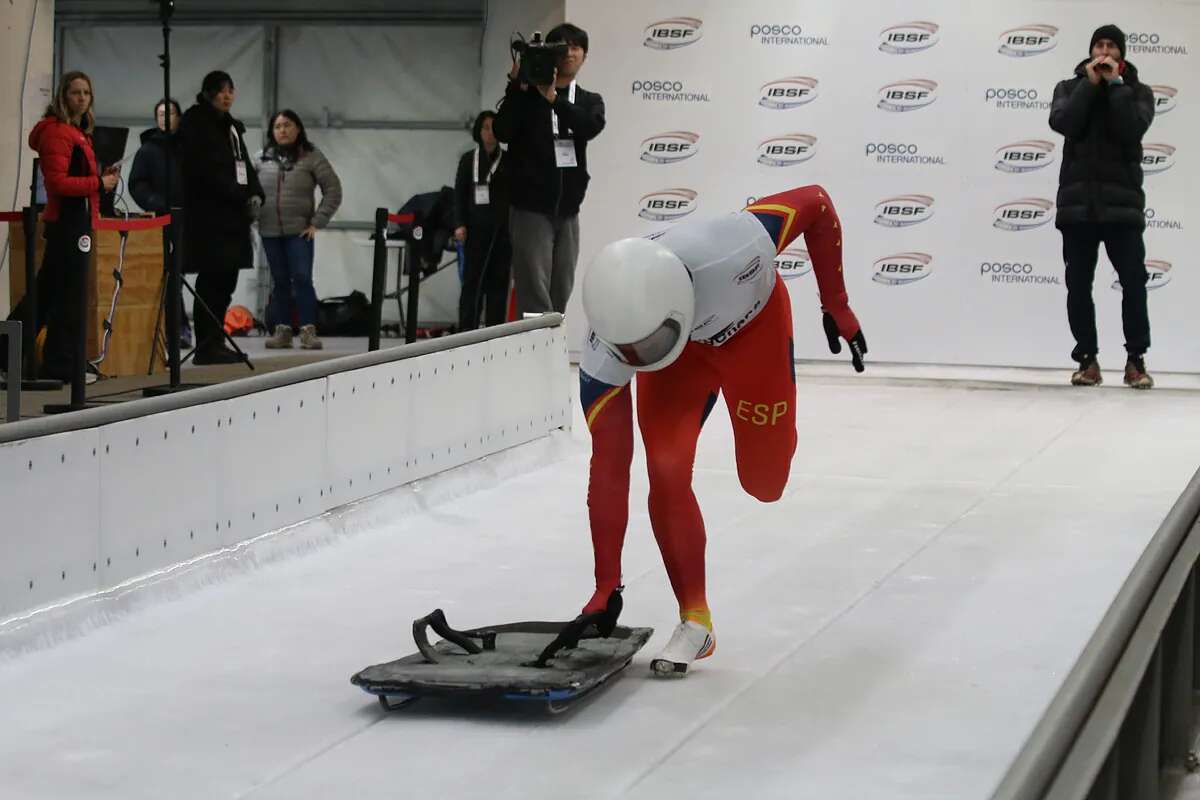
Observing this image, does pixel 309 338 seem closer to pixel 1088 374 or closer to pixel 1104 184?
pixel 1088 374

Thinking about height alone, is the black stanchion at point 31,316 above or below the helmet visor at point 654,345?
below

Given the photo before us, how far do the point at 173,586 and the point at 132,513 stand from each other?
10.3 inches

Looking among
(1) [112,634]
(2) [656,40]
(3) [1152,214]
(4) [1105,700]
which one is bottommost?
(1) [112,634]

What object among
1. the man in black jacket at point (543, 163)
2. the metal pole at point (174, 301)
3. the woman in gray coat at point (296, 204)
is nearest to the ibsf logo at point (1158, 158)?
the man in black jacket at point (543, 163)

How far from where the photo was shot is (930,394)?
33.3 feet

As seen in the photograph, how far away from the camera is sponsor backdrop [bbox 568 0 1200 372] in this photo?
36.2 feet

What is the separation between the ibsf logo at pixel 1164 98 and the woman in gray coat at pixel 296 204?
546 cm

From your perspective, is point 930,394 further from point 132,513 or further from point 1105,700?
point 1105,700

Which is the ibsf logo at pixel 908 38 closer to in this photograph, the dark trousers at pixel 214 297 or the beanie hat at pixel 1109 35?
the beanie hat at pixel 1109 35

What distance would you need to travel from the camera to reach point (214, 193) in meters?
9.86

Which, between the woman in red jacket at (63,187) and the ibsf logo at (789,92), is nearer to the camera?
the woman in red jacket at (63,187)

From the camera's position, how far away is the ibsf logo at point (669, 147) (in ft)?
38.5

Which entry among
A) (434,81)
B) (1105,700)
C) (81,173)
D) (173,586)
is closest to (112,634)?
(173,586)

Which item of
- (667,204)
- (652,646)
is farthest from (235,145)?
(652,646)
